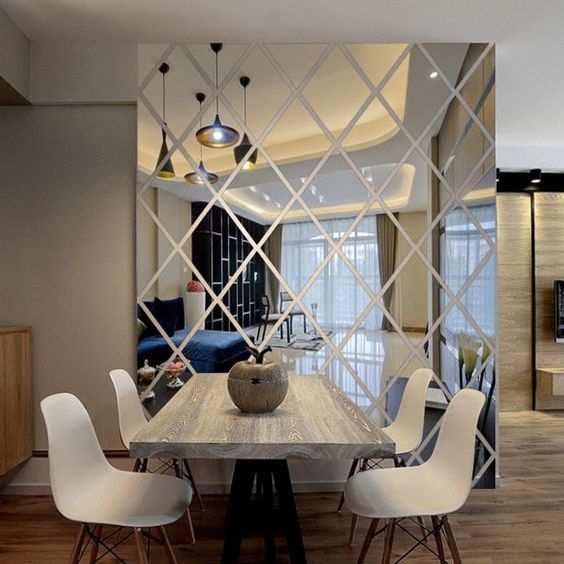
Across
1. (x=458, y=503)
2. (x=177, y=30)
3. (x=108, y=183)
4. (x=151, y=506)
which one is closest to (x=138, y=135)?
(x=108, y=183)

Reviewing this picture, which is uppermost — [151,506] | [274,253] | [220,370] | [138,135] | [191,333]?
[138,135]

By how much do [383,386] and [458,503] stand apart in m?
1.14

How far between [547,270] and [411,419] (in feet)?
10.1

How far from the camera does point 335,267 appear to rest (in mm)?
2641

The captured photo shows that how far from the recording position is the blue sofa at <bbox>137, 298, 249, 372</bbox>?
2.64 metres

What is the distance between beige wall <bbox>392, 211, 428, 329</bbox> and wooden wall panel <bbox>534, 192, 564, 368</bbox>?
2.39 metres

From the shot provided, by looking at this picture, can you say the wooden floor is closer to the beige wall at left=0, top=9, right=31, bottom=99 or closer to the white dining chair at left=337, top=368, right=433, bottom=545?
the white dining chair at left=337, top=368, right=433, bottom=545

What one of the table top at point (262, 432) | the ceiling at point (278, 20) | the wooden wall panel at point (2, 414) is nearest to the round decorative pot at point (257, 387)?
the table top at point (262, 432)

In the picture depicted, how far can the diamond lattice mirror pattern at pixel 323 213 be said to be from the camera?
8.57ft

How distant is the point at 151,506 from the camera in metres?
1.53

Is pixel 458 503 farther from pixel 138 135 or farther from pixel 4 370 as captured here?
pixel 138 135

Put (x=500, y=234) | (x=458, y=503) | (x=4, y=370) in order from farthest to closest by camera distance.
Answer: (x=500, y=234), (x=4, y=370), (x=458, y=503)

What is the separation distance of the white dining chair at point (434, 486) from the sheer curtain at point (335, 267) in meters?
0.98

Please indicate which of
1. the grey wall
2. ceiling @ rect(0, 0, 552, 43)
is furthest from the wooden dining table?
ceiling @ rect(0, 0, 552, 43)
